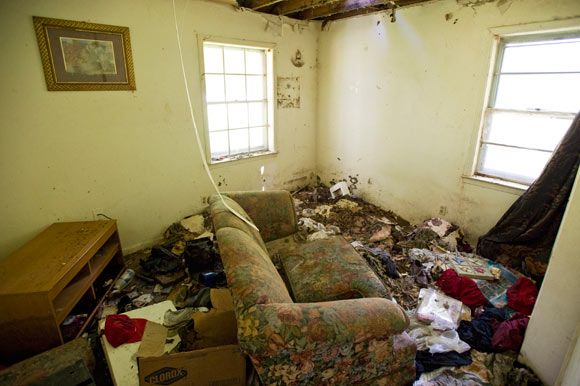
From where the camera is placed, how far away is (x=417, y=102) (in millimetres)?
3447

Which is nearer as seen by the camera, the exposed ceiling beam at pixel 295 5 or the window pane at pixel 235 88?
the exposed ceiling beam at pixel 295 5

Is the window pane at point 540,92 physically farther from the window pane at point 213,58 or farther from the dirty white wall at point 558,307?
the window pane at point 213,58

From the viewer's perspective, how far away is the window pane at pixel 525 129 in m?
2.56

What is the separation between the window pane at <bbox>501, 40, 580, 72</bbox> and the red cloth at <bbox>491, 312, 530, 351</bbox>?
6.50ft

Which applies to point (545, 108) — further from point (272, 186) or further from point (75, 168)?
point (75, 168)

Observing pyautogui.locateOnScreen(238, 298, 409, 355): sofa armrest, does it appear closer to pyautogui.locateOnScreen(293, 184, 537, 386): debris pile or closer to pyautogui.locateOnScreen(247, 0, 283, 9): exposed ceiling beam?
pyautogui.locateOnScreen(293, 184, 537, 386): debris pile

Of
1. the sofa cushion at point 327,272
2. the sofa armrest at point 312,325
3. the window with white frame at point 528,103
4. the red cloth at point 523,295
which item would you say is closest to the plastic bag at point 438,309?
the red cloth at point 523,295

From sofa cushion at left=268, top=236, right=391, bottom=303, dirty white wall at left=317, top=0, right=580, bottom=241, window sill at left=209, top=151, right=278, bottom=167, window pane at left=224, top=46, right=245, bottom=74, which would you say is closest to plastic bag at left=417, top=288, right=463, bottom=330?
sofa cushion at left=268, top=236, right=391, bottom=303

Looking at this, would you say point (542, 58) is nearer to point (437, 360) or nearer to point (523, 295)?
point (523, 295)

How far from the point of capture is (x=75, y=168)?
8.87 ft

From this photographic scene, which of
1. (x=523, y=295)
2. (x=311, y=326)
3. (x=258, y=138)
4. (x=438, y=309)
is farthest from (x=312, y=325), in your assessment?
(x=258, y=138)

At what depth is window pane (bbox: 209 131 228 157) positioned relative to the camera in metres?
3.67

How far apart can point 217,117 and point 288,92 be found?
1.14 metres

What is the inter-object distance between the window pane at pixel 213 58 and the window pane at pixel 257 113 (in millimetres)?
595
